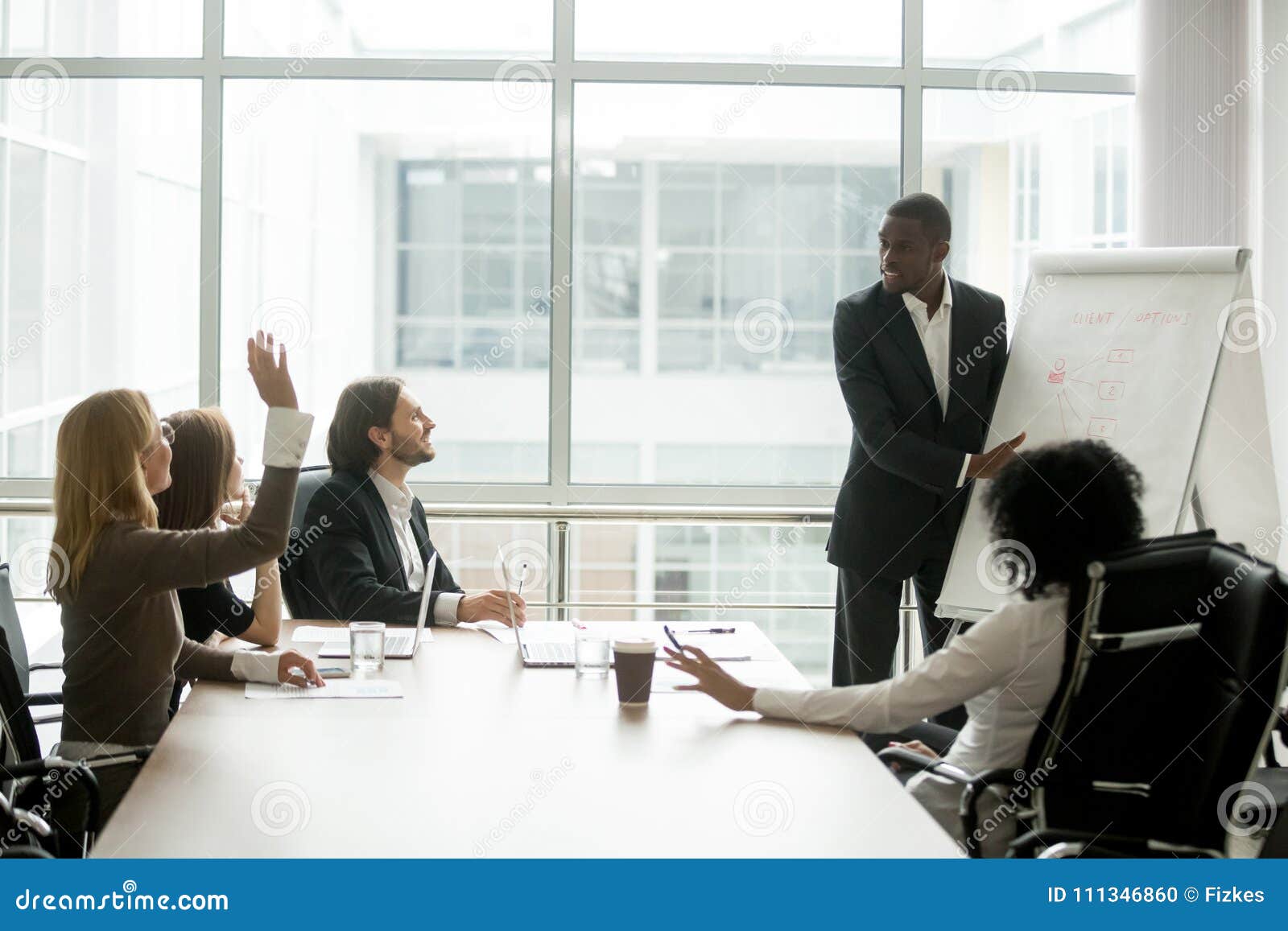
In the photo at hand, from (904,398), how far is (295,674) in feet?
5.98

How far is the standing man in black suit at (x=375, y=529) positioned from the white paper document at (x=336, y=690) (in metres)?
0.50

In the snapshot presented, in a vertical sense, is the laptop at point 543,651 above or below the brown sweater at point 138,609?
below

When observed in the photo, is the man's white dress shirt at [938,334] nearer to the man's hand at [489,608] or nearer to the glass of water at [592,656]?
the man's hand at [489,608]

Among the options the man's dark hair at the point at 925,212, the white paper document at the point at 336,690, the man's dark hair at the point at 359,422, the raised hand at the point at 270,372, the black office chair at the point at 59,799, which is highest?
the man's dark hair at the point at 925,212

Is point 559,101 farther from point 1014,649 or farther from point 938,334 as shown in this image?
point 1014,649

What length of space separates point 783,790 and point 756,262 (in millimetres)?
3009

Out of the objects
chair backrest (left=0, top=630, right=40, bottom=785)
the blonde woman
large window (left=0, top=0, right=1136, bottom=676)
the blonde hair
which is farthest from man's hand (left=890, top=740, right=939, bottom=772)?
large window (left=0, top=0, right=1136, bottom=676)

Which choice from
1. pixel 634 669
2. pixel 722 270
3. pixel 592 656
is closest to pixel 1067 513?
pixel 634 669

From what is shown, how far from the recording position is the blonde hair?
212 cm

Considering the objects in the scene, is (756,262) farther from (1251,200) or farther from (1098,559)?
(1098,559)

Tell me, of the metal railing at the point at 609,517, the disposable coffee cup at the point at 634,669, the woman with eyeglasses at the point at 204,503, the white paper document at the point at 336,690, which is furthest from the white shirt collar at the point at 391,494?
the disposable coffee cup at the point at 634,669

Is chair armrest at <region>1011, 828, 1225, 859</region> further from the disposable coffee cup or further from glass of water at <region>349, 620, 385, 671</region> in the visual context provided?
glass of water at <region>349, 620, 385, 671</region>

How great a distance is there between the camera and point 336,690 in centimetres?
223

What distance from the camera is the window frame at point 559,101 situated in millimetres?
4309
